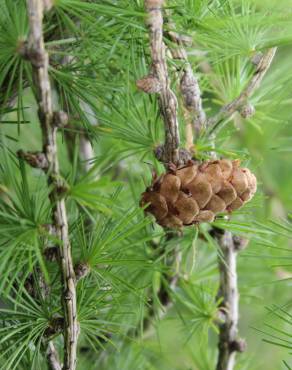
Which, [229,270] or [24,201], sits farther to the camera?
[229,270]

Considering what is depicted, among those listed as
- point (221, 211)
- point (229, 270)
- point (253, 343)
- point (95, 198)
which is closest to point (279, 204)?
point (253, 343)

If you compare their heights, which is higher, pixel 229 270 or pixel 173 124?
pixel 173 124

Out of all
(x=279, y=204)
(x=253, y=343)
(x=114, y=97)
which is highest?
(x=114, y=97)

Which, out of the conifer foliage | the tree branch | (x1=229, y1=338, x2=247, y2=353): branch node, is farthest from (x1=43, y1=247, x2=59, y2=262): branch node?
(x1=229, y1=338, x2=247, y2=353): branch node

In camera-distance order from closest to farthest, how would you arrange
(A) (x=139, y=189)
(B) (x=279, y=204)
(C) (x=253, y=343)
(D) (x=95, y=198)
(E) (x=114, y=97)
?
(D) (x=95, y=198) → (E) (x=114, y=97) → (A) (x=139, y=189) → (B) (x=279, y=204) → (C) (x=253, y=343)

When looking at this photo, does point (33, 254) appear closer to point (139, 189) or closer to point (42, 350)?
point (42, 350)

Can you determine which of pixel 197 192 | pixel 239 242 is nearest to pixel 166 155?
pixel 197 192

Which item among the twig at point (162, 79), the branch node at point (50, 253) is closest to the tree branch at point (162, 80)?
the twig at point (162, 79)

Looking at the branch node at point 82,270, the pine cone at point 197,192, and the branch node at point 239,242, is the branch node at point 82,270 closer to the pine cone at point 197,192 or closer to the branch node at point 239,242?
the pine cone at point 197,192
